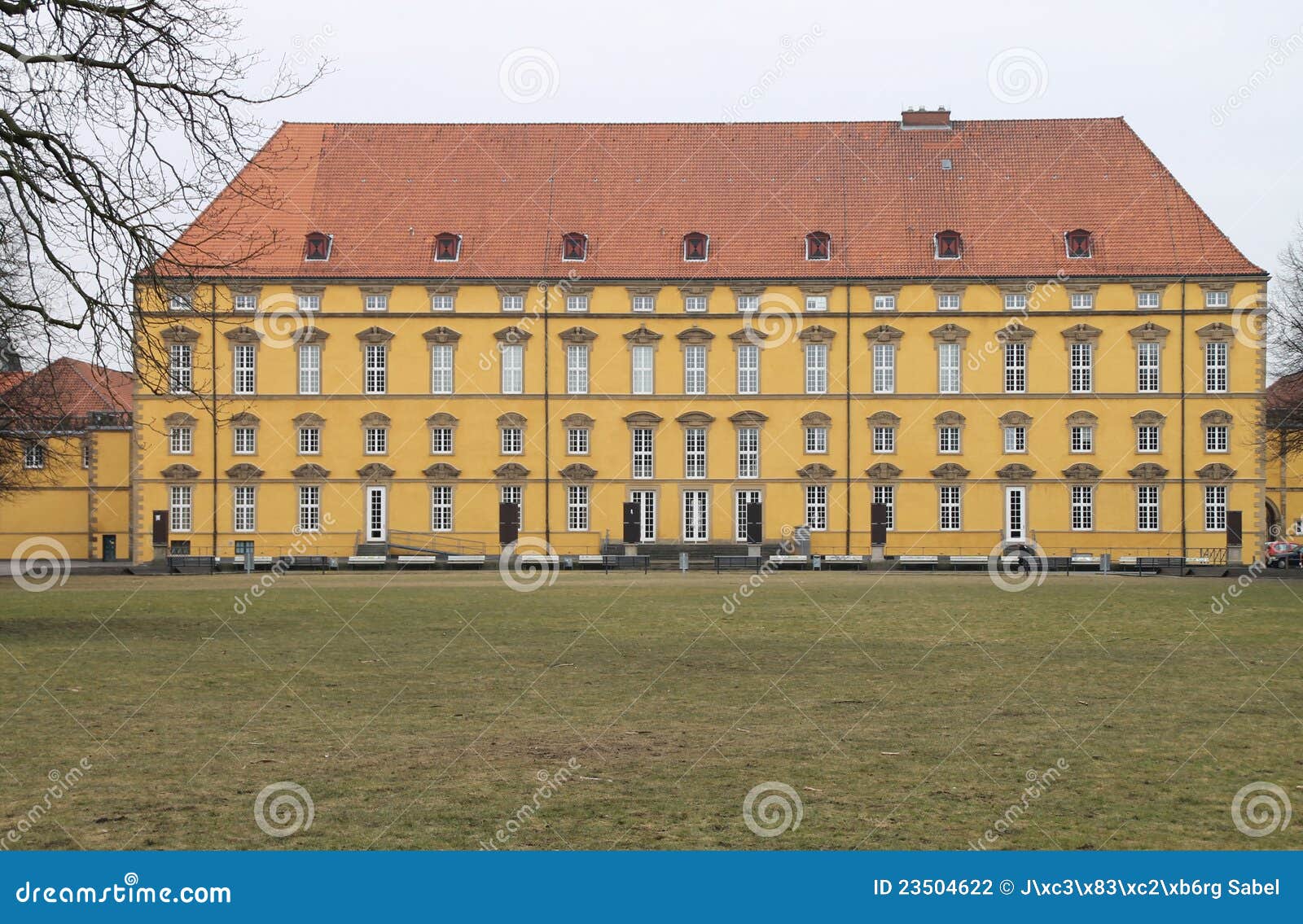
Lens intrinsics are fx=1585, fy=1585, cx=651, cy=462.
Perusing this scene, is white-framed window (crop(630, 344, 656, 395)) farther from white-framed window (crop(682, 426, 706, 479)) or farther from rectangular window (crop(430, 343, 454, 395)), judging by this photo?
rectangular window (crop(430, 343, 454, 395))

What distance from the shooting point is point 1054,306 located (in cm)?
6059

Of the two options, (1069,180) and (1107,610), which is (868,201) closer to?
(1069,180)

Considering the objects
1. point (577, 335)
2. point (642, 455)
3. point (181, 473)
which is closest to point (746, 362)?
point (642, 455)

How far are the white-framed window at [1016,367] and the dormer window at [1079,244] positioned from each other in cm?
403

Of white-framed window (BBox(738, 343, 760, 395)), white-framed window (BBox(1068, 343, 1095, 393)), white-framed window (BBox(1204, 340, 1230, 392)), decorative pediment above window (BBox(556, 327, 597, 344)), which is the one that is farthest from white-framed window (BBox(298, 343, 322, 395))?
white-framed window (BBox(1204, 340, 1230, 392))

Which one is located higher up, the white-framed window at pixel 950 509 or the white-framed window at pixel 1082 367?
the white-framed window at pixel 1082 367

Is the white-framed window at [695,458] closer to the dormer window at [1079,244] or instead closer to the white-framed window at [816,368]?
the white-framed window at [816,368]

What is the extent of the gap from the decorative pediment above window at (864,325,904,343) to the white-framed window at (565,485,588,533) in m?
12.5

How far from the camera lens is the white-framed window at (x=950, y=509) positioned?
60.7 meters

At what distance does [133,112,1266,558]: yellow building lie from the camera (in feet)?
198

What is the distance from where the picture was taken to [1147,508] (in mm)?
60188

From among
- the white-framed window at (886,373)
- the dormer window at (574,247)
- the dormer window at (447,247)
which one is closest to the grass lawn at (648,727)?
the white-framed window at (886,373)

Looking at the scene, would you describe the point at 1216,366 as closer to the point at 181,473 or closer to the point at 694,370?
the point at 694,370

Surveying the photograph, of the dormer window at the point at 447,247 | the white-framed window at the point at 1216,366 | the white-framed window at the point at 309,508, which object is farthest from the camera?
the dormer window at the point at 447,247
